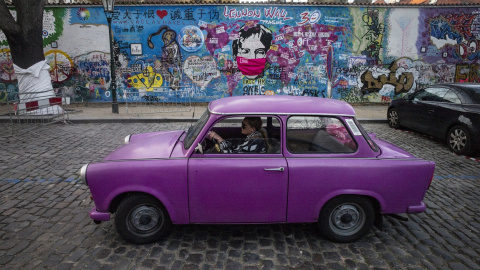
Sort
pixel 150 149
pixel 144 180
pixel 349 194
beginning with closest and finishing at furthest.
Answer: pixel 144 180 < pixel 349 194 < pixel 150 149

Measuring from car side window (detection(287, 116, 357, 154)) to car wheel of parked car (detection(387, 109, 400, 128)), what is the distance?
23.6ft

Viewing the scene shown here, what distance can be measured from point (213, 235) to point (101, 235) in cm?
133

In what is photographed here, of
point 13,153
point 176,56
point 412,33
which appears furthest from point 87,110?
point 412,33

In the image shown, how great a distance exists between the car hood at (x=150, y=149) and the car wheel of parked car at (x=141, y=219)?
1.53ft

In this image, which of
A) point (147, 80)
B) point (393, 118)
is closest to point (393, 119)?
point (393, 118)

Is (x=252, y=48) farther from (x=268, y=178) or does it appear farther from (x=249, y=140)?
(x=268, y=178)

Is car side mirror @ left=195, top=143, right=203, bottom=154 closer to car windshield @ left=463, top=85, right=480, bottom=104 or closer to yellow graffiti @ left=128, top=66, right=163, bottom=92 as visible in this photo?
car windshield @ left=463, top=85, right=480, bottom=104

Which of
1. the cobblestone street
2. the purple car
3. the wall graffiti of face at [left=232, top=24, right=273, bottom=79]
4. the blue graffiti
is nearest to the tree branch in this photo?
the cobblestone street

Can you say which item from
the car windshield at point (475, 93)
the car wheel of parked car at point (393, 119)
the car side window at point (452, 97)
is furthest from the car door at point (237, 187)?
the car wheel of parked car at point (393, 119)

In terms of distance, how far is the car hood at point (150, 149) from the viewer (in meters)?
3.49

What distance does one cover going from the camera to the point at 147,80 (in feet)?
44.9

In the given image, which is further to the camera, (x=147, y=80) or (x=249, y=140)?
(x=147, y=80)

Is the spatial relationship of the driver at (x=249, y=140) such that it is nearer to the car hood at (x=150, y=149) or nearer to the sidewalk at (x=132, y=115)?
the car hood at (x=150, y=149)

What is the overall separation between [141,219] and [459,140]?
23.5ft
